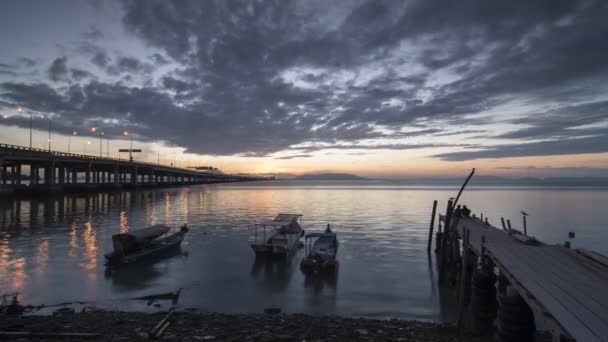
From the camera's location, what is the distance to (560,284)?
10.5 meters

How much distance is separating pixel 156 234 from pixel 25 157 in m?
65.9

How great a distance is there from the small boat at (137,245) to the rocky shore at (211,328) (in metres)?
9.03

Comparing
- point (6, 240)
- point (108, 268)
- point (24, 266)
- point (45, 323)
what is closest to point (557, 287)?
point (45, 323)

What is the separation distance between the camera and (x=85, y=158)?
97.3m

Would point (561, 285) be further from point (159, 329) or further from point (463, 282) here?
point (159, 329)

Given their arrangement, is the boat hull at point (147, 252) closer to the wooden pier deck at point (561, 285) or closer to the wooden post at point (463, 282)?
the wooden post at point (463, 282)

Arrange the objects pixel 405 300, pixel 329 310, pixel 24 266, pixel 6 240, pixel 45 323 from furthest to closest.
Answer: pixel 6 240, pixel 24 266, pixel 405 300, pixel 329 310, pixel 45 323

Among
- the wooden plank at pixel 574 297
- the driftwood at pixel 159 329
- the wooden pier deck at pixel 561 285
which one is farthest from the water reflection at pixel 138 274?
the wooden plank at pixel 574 297

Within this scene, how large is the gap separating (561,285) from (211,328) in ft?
38.1

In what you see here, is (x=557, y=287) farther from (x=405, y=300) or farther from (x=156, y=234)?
(x=156, y=234)

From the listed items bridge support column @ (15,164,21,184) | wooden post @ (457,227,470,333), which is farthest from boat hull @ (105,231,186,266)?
bridge support column @ (15,164,21,184)

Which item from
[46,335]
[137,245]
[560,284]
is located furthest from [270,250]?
[560,284]

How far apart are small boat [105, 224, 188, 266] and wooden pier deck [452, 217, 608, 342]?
72.6ft

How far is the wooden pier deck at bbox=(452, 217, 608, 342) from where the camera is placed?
25.7ft
